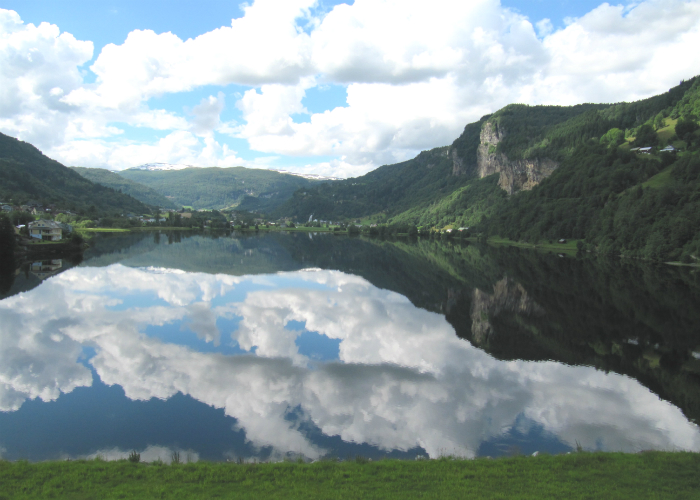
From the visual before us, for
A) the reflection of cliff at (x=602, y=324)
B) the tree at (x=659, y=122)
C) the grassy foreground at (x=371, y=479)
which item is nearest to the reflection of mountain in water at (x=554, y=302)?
the reflection of cliff at (x=602, y=324)

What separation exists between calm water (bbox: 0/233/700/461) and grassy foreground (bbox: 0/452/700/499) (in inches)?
83.7

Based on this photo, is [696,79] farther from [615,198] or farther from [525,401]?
[525,401]

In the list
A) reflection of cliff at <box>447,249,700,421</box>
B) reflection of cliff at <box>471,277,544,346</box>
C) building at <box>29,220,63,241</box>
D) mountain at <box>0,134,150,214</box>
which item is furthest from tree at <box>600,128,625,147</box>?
mountain at <box>0,134,150,214</box>

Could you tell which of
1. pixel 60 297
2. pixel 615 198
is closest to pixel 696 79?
pixel 615 198

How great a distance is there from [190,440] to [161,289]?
29312 mm

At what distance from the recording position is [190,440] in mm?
12453

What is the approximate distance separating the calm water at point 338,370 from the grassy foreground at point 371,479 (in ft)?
6.98

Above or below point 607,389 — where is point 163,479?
above

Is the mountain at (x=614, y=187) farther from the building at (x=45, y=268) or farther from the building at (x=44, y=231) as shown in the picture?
the building at (x=44, y=231)

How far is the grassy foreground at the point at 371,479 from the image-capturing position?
8391 mm

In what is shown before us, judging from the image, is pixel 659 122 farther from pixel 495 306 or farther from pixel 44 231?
pixel 44 231

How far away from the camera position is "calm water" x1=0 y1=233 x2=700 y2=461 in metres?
12.9

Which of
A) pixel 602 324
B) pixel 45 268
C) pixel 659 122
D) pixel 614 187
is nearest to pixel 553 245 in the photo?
pixel 614 187

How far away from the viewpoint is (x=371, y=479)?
9102 millimetres
